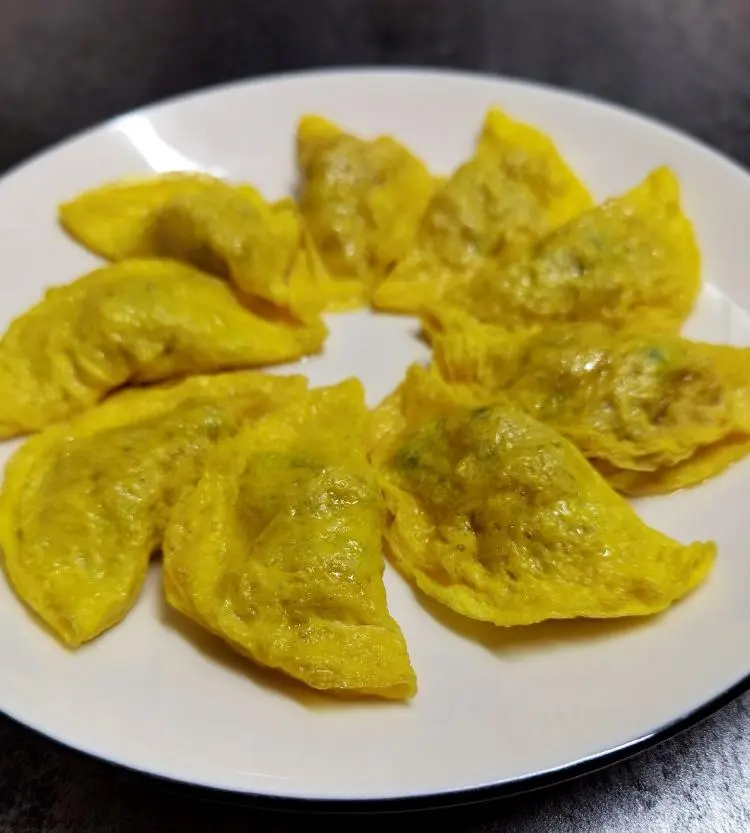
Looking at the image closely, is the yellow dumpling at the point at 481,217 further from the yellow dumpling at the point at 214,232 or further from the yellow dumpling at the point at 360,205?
the yellow dumpling at the point at 214,232

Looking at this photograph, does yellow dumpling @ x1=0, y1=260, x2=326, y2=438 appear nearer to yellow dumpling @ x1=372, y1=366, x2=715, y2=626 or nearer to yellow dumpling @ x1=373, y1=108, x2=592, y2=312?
yellow dumpling @ x1=373, y1=108, x2=592, y2=312

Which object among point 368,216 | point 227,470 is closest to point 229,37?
point 368,216

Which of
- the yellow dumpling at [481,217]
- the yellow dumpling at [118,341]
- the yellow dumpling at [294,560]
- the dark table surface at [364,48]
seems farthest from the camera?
the dark table surface at [364,48]

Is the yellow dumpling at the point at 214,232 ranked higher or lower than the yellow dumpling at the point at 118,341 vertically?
higher

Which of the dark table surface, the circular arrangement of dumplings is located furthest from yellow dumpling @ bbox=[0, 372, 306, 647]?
the dark table surface

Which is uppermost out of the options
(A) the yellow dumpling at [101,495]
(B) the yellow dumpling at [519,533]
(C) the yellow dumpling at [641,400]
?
(C) the yellow dumpling at [641,400]

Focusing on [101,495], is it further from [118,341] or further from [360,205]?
[360,205]

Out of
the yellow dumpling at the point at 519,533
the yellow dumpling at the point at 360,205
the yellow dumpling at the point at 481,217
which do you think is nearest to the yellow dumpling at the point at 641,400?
the yellow dumpling at the point at 519,533
